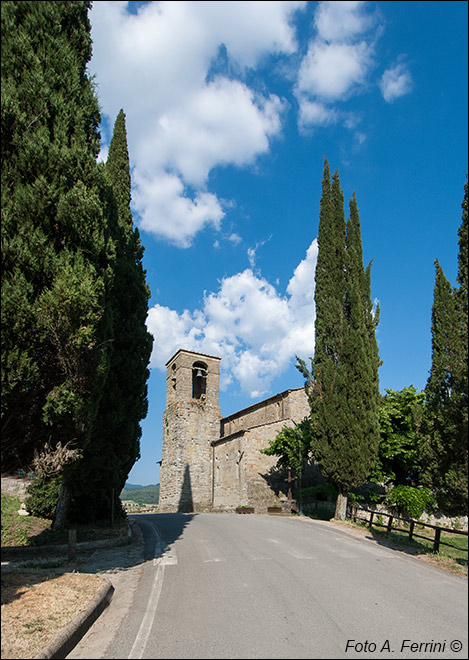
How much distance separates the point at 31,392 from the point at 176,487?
27103 mm

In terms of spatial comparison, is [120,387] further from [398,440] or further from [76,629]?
[398,440]

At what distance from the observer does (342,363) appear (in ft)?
60.0

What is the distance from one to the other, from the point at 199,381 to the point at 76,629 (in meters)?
30.7

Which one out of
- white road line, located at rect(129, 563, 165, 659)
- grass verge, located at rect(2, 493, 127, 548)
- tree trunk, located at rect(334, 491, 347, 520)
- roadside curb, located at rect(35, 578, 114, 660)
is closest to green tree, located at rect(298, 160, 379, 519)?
tree trunk, located at rect(334, 491, 347, 520)

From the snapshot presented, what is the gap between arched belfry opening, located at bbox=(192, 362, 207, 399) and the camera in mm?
34062

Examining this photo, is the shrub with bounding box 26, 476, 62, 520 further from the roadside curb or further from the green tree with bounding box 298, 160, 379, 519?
the green tree with bounding box 298, 160, 379, 519

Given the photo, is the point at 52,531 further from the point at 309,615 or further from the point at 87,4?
the point at 87,4

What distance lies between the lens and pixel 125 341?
47.5 ft

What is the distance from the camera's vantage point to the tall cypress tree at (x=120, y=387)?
13312 millimetres

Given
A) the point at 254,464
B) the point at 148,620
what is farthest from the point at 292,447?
the point at 148,620

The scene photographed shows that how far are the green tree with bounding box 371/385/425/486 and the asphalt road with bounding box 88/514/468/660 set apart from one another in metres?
9.11

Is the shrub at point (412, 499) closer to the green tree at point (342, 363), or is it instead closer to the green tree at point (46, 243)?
the green tree at point (342, 363)

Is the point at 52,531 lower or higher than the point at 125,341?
lower

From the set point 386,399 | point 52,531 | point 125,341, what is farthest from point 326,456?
point 52,531
